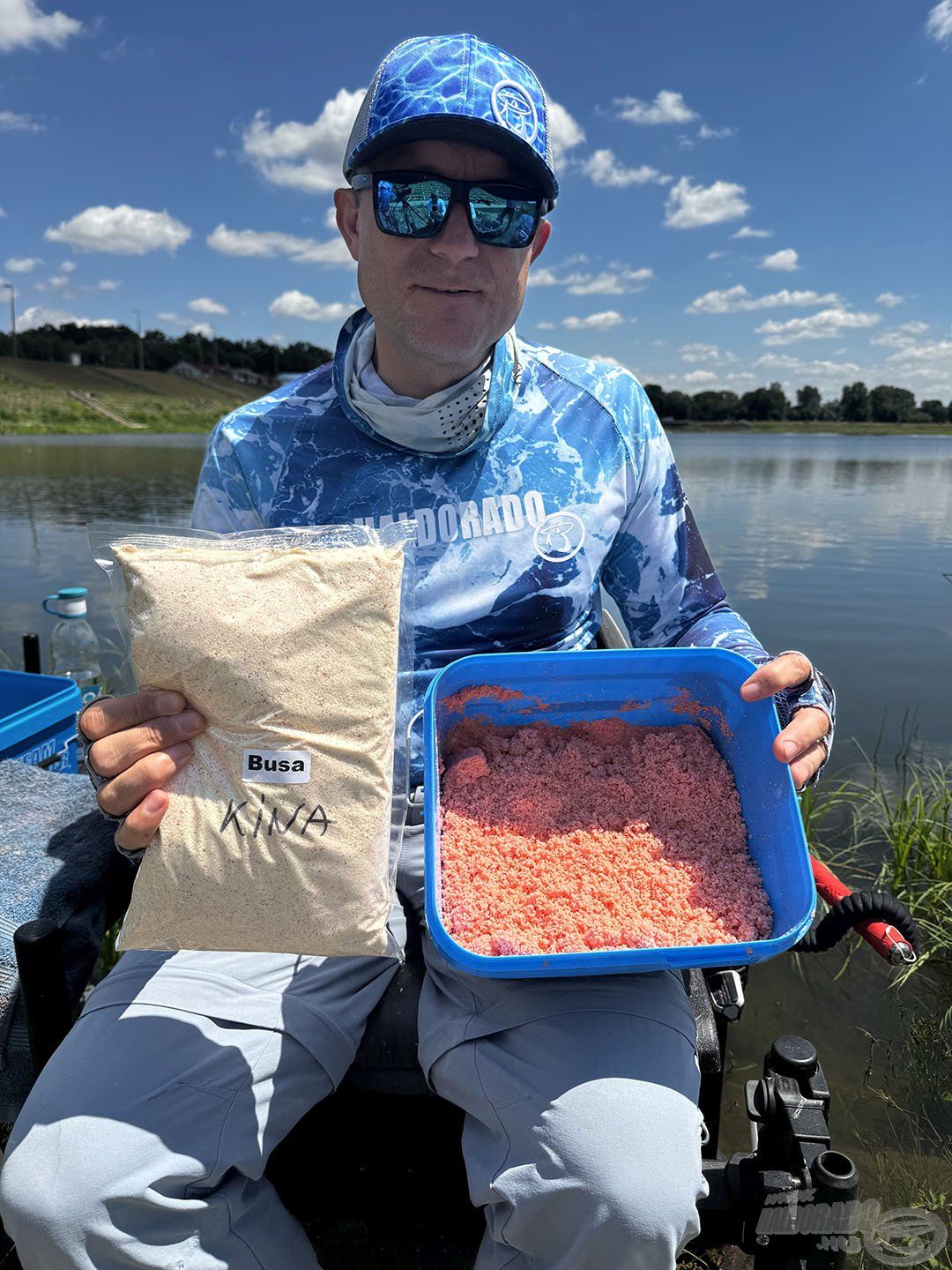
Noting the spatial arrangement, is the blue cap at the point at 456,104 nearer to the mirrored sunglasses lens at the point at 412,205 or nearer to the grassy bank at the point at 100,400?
the mirrored sunglasses lens at the point at 412,205

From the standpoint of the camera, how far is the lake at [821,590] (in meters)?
2.81

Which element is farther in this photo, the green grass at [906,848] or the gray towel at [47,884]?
the green grass at [906,848]

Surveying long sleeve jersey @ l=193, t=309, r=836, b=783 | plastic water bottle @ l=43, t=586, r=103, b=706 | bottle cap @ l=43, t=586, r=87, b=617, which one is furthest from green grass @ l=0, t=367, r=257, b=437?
long sleeve jersey @ l=193, t=309, r=836, b=783

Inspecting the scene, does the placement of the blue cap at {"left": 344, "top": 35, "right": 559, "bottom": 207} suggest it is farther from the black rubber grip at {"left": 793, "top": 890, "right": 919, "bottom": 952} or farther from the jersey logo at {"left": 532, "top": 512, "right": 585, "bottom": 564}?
the black rubber grip at {"left": 793, "top": 890, "right": 919, "bottom": 952}

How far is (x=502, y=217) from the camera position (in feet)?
5.39

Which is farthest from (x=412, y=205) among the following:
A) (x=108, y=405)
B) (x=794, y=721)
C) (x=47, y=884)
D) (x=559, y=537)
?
(x=108, y=405)

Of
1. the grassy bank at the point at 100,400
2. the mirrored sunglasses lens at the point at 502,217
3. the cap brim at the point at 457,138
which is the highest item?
the grassy bank at the point at 100,400

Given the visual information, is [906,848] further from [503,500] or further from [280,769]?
[280,769]

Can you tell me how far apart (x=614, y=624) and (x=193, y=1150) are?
4.99 feet

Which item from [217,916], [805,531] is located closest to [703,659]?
[217,916]

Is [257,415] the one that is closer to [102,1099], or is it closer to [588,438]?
[588,438]

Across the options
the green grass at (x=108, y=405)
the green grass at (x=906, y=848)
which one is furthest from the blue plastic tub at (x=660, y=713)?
the green grass at (x=108, y=405)

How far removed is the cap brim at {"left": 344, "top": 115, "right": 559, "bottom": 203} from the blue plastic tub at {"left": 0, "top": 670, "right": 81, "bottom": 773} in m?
1.88

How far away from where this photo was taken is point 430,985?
1.50m
